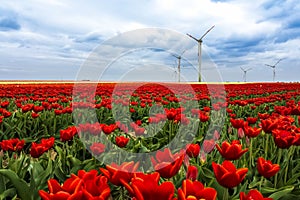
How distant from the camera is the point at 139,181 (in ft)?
4.17

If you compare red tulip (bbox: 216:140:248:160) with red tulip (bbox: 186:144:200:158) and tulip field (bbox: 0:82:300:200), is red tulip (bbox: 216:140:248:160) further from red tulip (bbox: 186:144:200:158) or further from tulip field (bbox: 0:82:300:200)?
red tulip (bbox: 186:144:200:158)

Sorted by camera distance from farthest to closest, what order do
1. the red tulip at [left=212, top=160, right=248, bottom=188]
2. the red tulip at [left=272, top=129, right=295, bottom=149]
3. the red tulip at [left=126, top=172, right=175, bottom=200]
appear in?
the red tulip at [left=272, top=129, right=295, bottom=149]
the red tulip at [left=212, top=160, right=248, bottom=188]
the red tulip at [left=126, top=172, right=175, bottom=200]

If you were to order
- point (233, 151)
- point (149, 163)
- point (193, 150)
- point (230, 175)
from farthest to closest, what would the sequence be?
point (149, 163)
point (193, 150)
point (233, 151)
point (230, 175)

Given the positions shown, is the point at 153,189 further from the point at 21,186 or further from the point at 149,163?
the point at 149,163

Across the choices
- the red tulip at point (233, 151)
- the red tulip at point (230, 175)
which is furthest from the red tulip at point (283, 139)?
the red tulip at point (230, 175)

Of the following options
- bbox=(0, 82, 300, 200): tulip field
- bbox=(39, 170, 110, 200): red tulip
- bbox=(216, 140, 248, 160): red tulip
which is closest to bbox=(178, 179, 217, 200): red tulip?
bbox=(0, 82, 300, 200): tulip field

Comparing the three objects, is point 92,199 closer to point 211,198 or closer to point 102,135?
point 211,198

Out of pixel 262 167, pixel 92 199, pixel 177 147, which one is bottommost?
pixel 177 147

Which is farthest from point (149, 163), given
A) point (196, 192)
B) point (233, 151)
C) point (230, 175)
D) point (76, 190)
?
point (76, 190)

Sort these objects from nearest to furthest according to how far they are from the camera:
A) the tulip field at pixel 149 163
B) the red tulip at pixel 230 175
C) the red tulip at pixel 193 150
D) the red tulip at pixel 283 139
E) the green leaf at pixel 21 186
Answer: the tulip field at pixel 149 163 < the red tulip at pixel 230 175 < the green leaf at pixel 21 186 < the red tulip at pixel 193 150 < the red tulip at pixel 283 139

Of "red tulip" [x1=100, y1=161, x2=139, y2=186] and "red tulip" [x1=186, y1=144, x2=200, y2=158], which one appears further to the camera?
"red tulip" [x1=186, y1=144, x2=200, y2=158]

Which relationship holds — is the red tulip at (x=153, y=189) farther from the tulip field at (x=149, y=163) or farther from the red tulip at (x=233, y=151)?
the red tulip at (x=233, y=151)

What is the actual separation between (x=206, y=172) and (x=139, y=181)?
4.57 ft

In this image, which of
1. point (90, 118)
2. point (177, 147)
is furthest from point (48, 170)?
point (90, 118)
